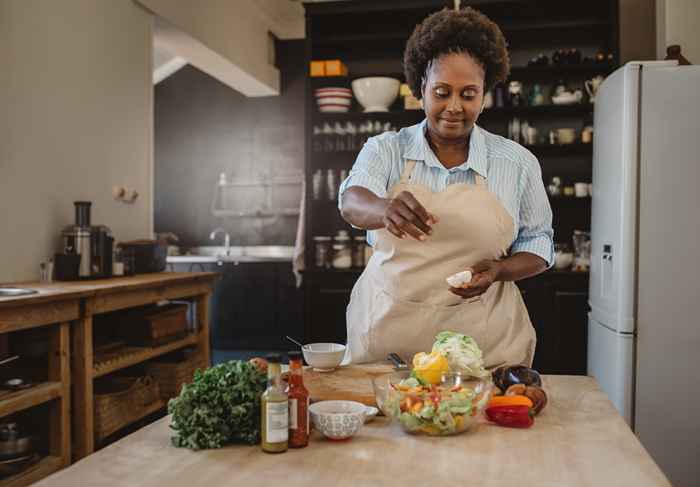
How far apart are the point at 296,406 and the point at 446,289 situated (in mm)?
755

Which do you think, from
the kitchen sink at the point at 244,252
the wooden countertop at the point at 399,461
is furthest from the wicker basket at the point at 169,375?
the kitchen sink at the point at 244,252

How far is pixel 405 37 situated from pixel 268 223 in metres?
2.83

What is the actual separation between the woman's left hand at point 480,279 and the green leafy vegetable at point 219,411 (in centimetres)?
65

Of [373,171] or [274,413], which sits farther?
[373,171]

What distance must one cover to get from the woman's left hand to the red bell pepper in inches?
15.8

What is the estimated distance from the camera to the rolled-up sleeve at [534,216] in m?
1.77

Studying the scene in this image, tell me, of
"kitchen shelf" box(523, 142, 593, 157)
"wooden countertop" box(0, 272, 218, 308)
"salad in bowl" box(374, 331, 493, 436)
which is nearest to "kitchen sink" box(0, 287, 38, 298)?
"wooden countertop" box(0, 272, 218, 308)

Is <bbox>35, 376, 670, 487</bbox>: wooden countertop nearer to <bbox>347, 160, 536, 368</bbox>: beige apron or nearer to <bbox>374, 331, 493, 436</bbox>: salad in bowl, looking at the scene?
<bbox>374, 331, 493, 436</bbox>: salad in bowl

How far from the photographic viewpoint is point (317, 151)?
481 centimetres

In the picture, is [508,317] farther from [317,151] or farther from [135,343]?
[317,151]

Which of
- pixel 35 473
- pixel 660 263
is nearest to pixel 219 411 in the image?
pixel 35 473

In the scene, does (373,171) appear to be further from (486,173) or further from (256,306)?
(256,306)

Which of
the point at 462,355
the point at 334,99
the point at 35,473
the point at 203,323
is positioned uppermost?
the point at 334,99

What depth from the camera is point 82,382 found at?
9.09ft
